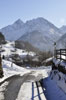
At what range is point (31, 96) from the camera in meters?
12.9

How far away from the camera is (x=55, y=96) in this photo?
12758 millimetres

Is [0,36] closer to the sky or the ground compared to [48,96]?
closer to the sky

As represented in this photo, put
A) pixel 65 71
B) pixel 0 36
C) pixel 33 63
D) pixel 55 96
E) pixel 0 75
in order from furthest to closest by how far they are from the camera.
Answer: pixel 0 36
pixel 33 63
pixel 0 75
pixel 65 71
pixel 55 96

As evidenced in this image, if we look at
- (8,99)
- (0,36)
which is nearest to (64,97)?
(8,99)

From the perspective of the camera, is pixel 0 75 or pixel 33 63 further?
pixel 33 63

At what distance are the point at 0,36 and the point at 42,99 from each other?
6726 inches

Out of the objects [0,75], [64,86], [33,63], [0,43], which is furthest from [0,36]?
[64,86]

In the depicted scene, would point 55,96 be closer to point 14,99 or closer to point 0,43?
point 14,99

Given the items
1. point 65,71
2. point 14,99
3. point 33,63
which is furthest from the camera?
point 33,63

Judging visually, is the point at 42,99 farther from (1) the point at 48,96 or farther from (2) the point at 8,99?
(2) the point at 8,99

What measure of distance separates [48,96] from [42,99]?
47.7 inches

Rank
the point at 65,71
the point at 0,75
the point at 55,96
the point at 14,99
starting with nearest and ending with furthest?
1. the point at 14,99
2. the point at 55,96
3. the point at 65,71
4. the point at 0,75

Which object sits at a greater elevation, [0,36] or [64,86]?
[0,36]

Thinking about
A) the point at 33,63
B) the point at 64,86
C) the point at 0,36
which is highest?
the point at 0,36
